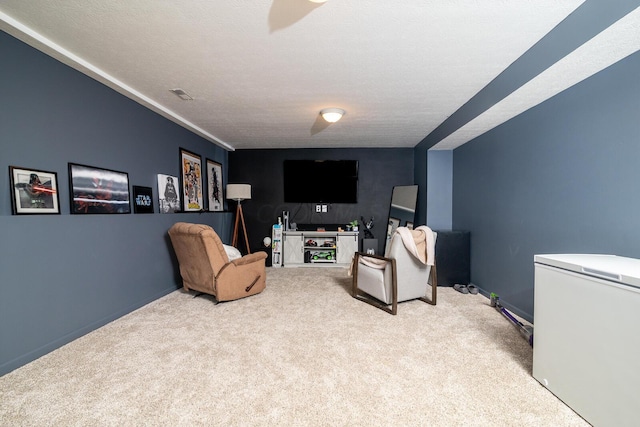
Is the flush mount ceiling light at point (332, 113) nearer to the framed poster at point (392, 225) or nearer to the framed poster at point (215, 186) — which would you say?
the framed poster at point (215, 186)

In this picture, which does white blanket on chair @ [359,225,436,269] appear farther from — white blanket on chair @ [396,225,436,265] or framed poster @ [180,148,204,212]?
framed poster @ [180,148,204,212]

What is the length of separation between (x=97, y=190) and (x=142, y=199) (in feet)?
1.94

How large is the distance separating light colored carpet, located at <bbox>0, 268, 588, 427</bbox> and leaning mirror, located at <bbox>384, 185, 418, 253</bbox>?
2.40 m

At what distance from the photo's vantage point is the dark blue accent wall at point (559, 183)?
180 centimetres

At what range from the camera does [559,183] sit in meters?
2.35

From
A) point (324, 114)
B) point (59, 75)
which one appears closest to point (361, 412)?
point (324, 114)

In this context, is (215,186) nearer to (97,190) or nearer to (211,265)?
(211,265)

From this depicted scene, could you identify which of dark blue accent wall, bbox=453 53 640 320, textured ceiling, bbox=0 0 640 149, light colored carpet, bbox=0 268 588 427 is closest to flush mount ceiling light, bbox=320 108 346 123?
textured ceiling, bbox=0 0 640 149

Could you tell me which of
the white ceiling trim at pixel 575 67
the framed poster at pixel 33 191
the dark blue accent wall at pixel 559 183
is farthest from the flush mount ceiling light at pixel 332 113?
the framed poster at pixel 33 191

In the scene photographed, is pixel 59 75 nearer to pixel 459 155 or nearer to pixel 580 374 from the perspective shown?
pixel 580 374

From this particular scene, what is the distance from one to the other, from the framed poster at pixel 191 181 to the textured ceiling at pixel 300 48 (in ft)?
2.76

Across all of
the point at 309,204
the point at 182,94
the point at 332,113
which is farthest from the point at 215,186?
the point at 332,113

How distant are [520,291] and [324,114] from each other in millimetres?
2938

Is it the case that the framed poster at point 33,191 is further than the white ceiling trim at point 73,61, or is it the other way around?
the framed poster at point 33,191
